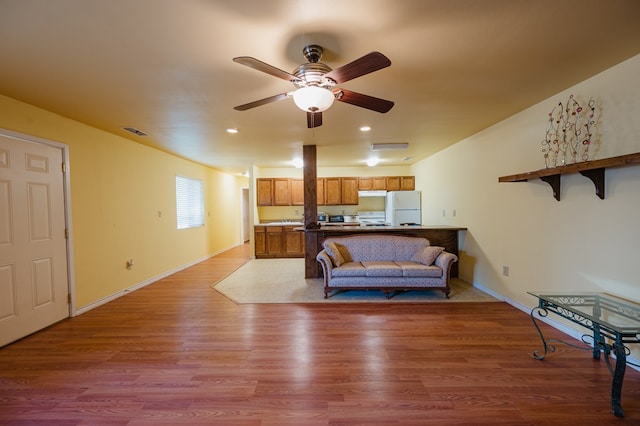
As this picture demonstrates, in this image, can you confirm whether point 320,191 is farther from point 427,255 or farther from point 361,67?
point 361,67

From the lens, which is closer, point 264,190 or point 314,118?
point 314,118

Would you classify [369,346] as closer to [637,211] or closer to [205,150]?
[637,211]

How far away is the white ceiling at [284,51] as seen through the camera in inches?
59.6

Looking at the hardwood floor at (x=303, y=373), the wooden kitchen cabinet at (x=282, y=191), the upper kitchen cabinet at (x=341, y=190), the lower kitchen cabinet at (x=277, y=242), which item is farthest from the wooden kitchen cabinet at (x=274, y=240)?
the hardwood floor at (x=303, y=373)

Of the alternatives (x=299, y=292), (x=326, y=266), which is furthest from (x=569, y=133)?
(x=299, y=292)

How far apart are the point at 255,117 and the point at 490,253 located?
12.3 ft

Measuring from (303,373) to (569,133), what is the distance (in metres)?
3.36

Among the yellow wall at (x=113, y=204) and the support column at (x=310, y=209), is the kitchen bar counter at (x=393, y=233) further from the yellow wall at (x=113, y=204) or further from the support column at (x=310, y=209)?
the yellow wall at (x=113, y=204)

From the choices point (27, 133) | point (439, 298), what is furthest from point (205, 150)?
point (439, 298)

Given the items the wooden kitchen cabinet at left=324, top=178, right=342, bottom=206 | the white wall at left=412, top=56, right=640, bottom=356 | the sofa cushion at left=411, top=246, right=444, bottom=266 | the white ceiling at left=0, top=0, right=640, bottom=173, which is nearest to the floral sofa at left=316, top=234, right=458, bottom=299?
the sofa cushion at left=411, top=246, right=444, bottom=266

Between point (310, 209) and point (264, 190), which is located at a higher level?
point (264, 190)

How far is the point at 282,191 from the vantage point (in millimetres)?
Result: 7195

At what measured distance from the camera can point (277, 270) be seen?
5559 mm

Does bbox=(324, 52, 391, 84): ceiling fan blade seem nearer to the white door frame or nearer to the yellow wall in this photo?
the yellow wall
